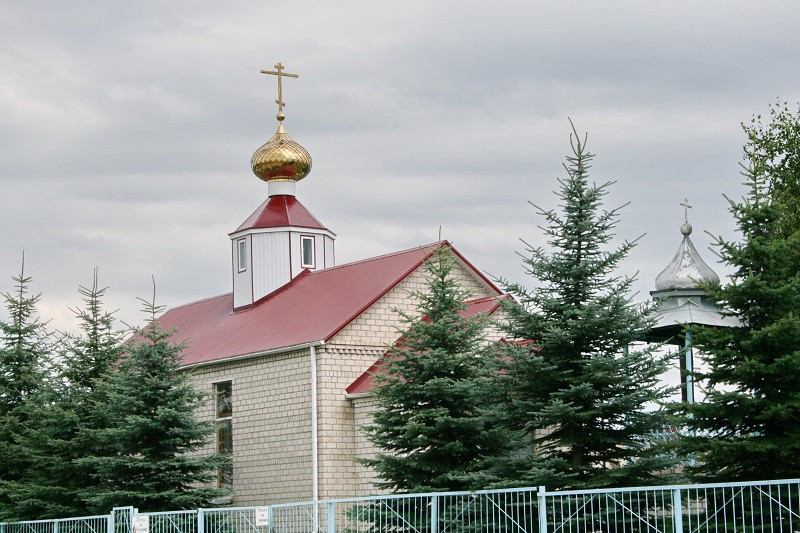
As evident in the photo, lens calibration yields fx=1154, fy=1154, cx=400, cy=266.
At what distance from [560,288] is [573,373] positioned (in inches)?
52.0

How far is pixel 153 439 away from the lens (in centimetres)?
2458

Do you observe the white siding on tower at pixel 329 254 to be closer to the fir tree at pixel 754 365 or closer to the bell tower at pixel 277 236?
the bell tower at pixel 277 236

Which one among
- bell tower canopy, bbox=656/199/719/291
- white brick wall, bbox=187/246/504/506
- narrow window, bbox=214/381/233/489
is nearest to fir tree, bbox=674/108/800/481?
bell tower canopy, bbox=656/199/719/291

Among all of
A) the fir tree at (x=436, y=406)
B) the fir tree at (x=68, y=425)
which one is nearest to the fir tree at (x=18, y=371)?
the fir tree at (x=68, y=425)

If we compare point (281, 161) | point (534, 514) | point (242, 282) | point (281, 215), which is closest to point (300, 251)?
point (281, 215)

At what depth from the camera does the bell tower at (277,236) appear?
31875 mm

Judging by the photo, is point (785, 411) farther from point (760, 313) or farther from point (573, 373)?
point (573, 373)

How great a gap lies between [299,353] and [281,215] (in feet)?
23.2

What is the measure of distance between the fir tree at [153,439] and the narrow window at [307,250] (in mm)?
7520

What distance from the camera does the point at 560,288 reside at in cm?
1777

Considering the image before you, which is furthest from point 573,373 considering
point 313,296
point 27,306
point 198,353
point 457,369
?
point 27,306

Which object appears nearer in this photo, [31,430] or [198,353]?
[31,430]

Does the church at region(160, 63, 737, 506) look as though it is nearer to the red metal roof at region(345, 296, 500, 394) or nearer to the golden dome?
the red metal roof at region(345, 296, 500, 394)

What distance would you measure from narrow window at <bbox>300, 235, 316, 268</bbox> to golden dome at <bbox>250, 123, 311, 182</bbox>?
7.20 feet
